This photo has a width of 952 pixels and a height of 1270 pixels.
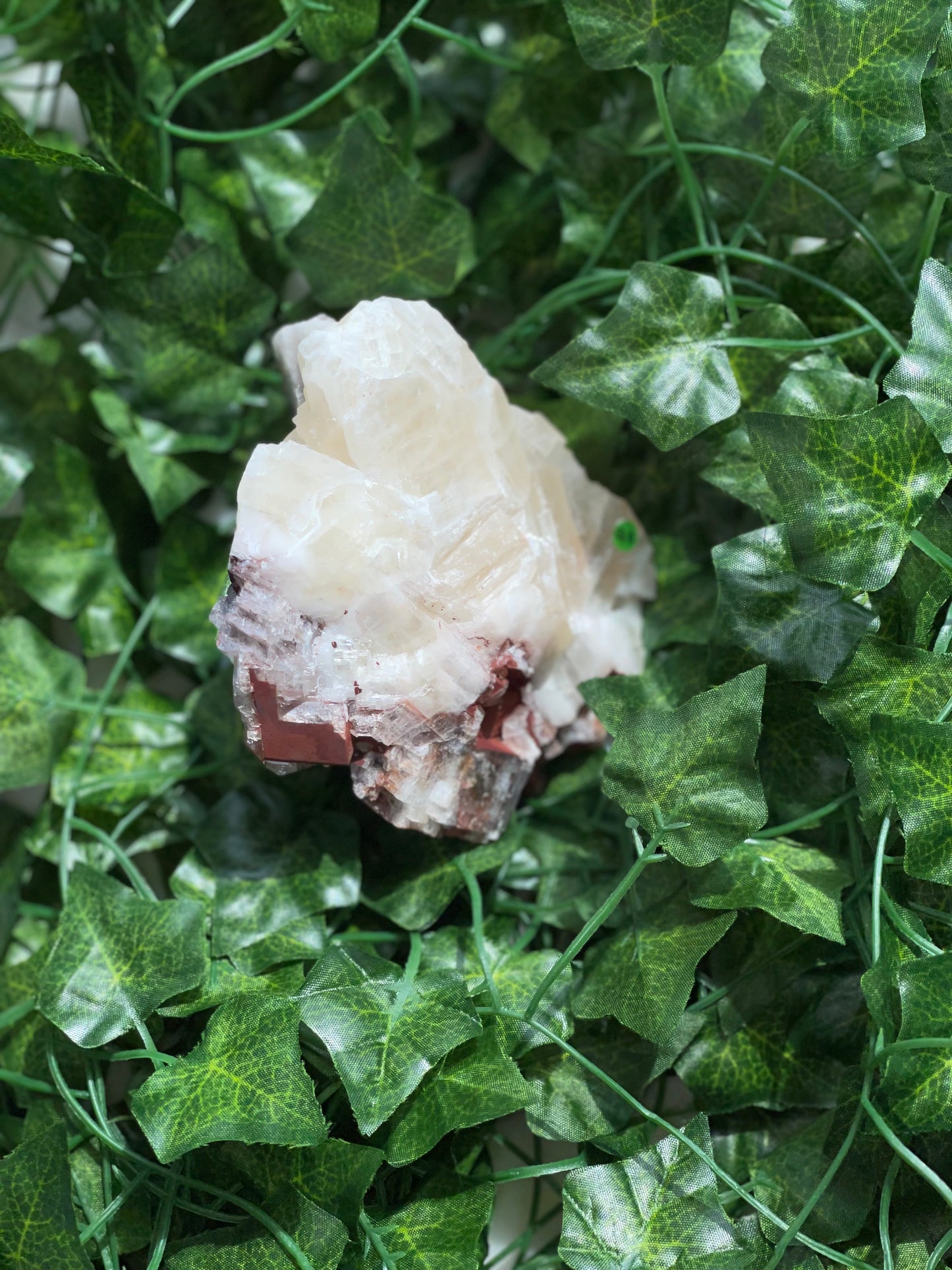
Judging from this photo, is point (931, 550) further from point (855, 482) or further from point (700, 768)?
point (700, 768)

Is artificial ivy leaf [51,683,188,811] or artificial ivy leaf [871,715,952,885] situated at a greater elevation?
artificial ivy leaf [871,715,952,885]

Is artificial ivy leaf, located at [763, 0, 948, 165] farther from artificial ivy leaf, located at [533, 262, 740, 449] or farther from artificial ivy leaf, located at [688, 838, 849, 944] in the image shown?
artificial ivy leaf, located at [688, 838, 849, 944]

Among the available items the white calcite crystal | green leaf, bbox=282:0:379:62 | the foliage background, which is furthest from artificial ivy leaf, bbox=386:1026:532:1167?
green leaf, bbox=282:0:379:62

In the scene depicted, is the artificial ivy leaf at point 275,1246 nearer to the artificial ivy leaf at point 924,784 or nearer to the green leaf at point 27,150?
the artificial ivy leaf at point 924,784

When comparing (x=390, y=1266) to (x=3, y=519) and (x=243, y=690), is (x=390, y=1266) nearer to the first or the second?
(x=243, y=690)

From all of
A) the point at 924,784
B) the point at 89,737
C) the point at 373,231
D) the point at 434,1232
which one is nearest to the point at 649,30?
the point at 373,231

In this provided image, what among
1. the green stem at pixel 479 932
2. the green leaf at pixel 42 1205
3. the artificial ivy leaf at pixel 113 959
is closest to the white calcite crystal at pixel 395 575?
the green stem at pixel 479 932

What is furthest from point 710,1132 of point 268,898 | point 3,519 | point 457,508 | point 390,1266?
point 3,519
